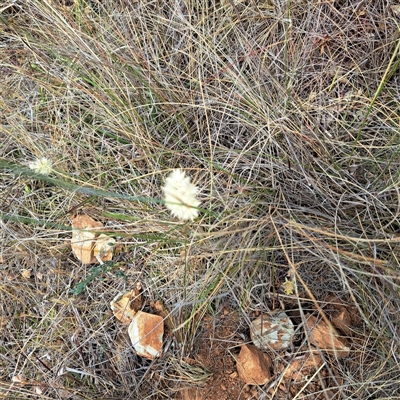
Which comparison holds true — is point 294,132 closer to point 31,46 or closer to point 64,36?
point 64,36

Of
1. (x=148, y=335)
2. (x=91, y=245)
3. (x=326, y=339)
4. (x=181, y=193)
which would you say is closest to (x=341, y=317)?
(x=326, y=339)

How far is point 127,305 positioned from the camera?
1.21 m

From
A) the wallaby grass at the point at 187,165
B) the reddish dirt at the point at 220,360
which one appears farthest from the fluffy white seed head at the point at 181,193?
the reddish dirt at the point at 220,360

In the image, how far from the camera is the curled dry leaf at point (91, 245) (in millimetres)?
1261

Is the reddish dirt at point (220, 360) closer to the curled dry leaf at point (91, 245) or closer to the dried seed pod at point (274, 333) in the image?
the dried seed pod at point (274, 333)

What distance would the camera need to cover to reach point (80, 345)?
1.23 metres

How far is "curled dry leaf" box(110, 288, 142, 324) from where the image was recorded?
121 centimetres

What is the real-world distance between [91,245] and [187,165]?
1.28 ft

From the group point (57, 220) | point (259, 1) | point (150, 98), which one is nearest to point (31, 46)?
point (150, 98)

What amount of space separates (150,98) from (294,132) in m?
0.47

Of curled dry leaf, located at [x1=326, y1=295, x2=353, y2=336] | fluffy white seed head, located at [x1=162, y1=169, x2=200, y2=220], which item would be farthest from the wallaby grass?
fluffy white seed head, located at [x1=162, y1=169, x2=200, y2=220]

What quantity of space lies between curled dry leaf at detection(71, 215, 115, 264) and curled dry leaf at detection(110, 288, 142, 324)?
0.43 ft

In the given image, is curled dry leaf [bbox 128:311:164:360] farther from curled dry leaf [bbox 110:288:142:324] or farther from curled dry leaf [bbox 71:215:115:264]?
curled dry leaf [bbox 71:215:115:264]

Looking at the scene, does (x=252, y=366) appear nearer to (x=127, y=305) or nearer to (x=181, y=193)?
(x=127, y=305)
